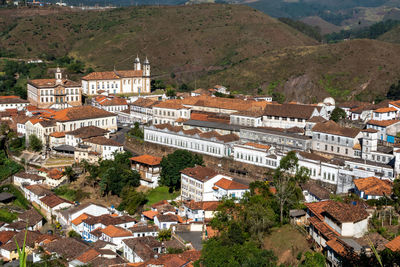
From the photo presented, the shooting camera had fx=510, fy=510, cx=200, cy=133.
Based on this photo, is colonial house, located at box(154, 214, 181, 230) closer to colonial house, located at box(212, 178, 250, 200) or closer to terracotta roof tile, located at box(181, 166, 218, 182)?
colonial house, located at box(212, 178, 250, 200)

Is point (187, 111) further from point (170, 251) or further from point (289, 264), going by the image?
point (289, 264)

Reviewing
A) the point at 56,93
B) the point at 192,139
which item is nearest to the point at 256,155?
the point at 192,139

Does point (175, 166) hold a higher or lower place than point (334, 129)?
lower

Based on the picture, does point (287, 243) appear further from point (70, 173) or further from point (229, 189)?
point (70, 173)

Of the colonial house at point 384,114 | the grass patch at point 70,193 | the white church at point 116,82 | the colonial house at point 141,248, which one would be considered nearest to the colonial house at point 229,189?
the colonial house at point 141,248

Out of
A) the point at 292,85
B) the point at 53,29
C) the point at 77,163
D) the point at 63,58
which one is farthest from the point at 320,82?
the point at 53,29

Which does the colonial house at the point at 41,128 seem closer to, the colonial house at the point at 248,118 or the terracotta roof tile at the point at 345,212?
the colonial house at the point at 248,118
